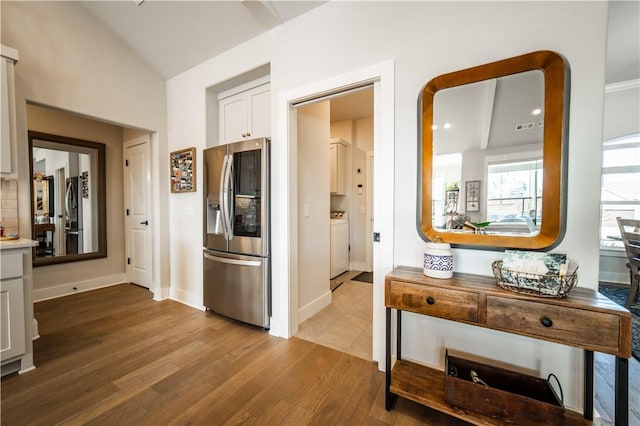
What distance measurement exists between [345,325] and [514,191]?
72.3 inches

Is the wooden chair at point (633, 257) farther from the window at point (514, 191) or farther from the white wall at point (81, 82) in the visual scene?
the white wall at point (81, 82)

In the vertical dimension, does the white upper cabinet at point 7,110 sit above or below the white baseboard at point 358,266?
above

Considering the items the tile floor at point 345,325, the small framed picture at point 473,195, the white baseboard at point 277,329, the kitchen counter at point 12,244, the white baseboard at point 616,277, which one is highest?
the small framed picture at point 473,195

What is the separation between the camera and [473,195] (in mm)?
1549

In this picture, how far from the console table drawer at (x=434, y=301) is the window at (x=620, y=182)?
3965 mm

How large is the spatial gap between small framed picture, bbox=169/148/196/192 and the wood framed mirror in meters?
2.55

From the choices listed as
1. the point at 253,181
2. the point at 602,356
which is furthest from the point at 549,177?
the point at 253,181

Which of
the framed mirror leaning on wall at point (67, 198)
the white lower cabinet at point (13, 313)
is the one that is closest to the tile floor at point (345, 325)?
the white lower cabinet at point (13, 313)

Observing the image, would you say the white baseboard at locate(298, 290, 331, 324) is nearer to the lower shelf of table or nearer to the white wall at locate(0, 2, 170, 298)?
the lower shelf of table

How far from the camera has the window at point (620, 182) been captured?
137 inches

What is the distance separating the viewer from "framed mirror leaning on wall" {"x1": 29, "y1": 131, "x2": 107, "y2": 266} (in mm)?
3172

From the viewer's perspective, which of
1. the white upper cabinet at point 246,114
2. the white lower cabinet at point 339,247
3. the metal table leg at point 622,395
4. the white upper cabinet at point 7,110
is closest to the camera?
the metal table leg at point 622,395

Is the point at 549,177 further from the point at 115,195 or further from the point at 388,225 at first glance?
the point at 115,195

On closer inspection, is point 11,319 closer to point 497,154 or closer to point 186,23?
point 186,23
